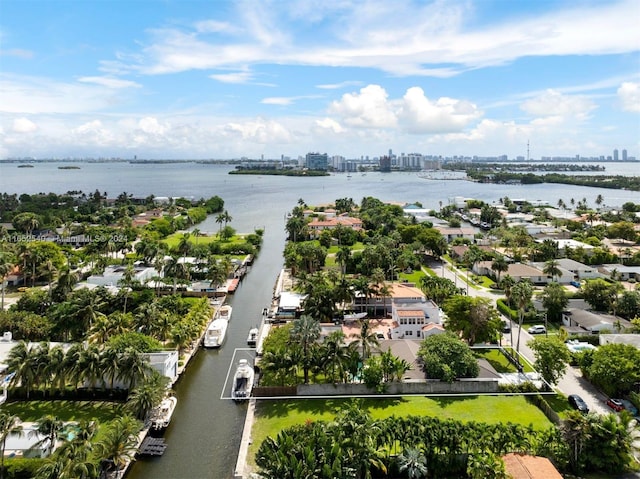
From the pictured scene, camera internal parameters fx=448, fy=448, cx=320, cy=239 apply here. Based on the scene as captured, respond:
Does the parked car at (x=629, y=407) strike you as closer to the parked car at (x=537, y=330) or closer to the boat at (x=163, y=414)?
the parked car at (x=537, y=330)

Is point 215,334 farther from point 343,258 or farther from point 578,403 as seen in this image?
point 578,403

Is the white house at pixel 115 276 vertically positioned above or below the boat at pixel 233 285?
above

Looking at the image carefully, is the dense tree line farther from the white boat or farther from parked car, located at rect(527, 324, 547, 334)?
parked car, located at rect(527, 324, 547, 334)

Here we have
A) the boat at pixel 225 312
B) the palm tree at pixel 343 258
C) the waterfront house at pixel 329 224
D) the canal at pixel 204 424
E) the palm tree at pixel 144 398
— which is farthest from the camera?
the waterfront house at pixel 329 224

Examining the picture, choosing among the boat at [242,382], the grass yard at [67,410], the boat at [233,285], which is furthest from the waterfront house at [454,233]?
the grass yard at [67,410]

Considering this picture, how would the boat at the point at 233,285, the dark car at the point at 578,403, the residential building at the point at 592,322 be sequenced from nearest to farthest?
the dark car at the point at 578,403 → the residential building at the point at 592,322 → the boat at the point at 233,285

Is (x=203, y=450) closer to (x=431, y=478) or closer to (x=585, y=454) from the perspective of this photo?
(x=431, y=478)
